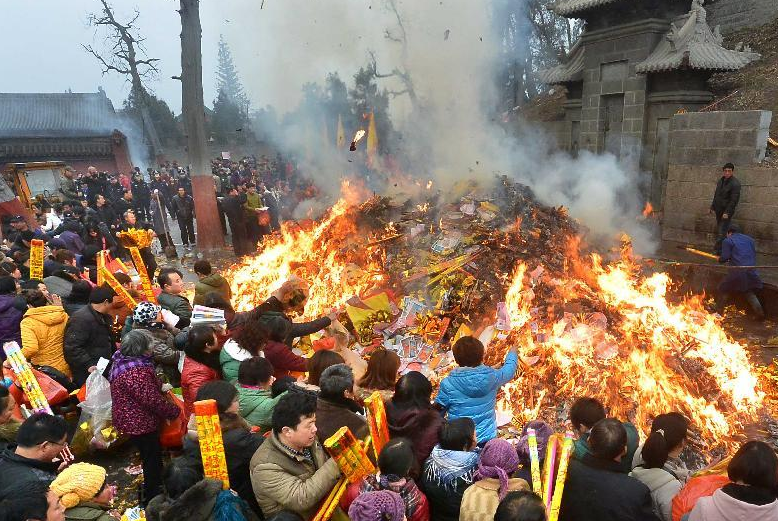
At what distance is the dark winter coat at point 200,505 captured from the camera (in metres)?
2.48

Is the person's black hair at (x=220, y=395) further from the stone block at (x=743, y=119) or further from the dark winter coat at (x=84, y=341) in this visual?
the stone block at (x=743, y=119)

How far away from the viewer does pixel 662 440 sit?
308cm

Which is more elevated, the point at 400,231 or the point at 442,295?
the point at 400,231

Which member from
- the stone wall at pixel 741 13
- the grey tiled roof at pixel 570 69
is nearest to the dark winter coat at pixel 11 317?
the grey tiled roof at pixel 570 69

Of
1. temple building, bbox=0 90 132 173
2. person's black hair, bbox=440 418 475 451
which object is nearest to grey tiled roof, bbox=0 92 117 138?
temple building, bbox=0 90 132 173

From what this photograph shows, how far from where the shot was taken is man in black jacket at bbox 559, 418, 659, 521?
2.69 m

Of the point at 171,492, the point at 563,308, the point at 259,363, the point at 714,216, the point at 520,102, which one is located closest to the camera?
the point at 171,492

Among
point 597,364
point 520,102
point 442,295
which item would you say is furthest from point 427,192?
point 520,102

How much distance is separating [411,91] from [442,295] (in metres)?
14.5

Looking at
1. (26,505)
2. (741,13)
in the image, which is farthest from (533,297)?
(741,13)

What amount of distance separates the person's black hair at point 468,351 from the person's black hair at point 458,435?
0.97 m

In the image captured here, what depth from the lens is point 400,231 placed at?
379 inches

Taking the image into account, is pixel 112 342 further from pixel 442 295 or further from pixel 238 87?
pixel 238 87

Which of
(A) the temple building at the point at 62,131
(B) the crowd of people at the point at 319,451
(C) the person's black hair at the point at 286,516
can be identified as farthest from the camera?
→ (A) the temple building at the point at 62,131
